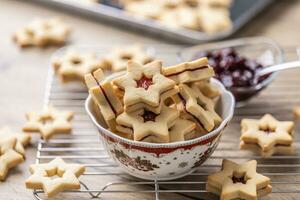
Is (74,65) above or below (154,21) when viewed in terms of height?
below

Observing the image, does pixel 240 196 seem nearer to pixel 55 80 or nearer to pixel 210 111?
pixel 210 111

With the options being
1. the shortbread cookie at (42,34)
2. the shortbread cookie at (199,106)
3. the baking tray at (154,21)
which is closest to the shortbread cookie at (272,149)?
the shortbread cookie at (199,106)

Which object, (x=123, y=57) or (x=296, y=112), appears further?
(x=123, y=57)

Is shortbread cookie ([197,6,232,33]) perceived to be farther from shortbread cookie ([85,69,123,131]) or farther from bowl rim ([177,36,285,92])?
shortbread cookie ([85,69,123,131])

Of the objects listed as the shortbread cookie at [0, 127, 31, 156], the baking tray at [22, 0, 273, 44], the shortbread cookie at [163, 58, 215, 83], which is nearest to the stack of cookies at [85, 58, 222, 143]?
the shortbread cookie at [163, 58, 215, 83]

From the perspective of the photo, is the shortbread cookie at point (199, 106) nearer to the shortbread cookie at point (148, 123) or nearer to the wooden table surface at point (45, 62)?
the shortbread cookie at point (148, 123)

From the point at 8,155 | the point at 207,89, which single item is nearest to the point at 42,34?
the point at 8,155

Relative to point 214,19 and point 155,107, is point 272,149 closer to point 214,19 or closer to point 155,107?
point 155,107
